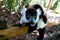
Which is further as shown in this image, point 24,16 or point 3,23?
point 24,16

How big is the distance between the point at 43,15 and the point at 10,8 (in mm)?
913

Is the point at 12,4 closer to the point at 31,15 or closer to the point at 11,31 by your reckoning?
the point at 31,15

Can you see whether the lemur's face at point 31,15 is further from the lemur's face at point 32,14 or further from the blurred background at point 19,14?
the blurred background at point 19,14

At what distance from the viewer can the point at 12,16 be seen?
3.17 meters

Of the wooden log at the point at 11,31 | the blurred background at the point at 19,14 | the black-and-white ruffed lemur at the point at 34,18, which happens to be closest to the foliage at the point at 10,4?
the blurred background at the point at 19,14

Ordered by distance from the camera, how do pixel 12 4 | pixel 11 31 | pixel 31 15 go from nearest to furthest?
pixel 11 31 → pixel 31 15 → pixel 12 4

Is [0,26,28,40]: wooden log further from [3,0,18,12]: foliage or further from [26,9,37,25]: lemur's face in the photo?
[3,0,18,12]: foliage

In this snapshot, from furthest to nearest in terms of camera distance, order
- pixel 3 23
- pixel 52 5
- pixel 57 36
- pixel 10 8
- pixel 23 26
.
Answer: pixel 52 5, pixel 10 8, pixel 57 36, pixel 23 26, pixel 3 23

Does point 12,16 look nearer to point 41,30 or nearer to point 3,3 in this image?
point 3,3

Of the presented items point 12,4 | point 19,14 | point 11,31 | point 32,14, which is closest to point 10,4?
point 12,4

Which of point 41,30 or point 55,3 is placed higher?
point 55,3

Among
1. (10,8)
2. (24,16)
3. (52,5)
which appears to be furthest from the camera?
(52,5)

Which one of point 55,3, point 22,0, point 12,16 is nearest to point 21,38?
point 12,16

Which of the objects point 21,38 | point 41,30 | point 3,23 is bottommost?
point 21,38
